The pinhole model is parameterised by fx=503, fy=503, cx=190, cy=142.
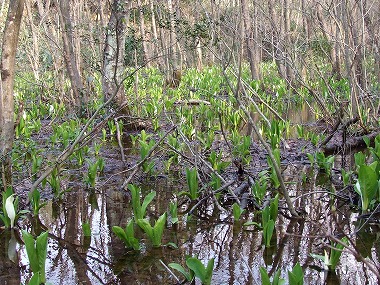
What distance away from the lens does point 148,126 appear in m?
9.06

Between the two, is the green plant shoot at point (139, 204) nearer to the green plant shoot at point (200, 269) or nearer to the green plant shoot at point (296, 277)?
the green plant shoot at point (200, 269)

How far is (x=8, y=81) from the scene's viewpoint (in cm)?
413

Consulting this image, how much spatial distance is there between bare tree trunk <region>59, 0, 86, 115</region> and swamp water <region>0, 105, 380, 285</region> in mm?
4566

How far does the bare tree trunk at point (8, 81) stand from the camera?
4.04m

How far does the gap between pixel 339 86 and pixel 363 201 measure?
9541 mm

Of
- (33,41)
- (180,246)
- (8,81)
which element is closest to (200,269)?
(180,246)

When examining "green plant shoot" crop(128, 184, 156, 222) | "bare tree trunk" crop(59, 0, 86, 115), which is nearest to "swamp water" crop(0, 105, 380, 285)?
"green plant shoot" crop(128, 184, 156, 222)

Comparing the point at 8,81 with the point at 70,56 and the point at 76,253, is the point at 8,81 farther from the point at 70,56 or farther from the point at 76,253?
the point at 70,56

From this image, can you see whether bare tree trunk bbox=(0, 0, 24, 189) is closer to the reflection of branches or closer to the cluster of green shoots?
the reflection of branches

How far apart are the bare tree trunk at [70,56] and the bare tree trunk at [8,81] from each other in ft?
14.8

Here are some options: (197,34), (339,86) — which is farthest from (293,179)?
(339,86)

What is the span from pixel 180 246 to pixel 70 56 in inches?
249

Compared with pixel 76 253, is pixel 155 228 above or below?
above

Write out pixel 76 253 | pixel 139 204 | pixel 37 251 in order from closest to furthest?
1. pixel 37 251
2. pixel 76 253
3. pixel 139 204
